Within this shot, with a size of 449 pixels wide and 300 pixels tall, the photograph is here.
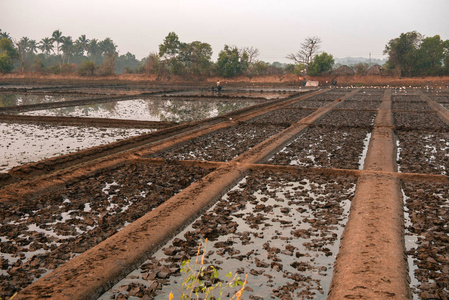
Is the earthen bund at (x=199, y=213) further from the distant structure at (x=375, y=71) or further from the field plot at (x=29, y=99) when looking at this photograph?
the distant structure at (x=375, y=71)

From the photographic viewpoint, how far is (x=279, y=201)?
772 centimetres

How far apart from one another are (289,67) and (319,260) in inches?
3425

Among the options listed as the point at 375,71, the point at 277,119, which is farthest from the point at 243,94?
the point at 375,71

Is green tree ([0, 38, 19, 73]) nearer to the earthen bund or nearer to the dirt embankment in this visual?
the dirt embankment

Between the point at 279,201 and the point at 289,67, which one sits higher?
the point at 289,67

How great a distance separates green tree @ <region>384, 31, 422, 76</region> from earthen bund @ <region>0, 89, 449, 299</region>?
67.0 meters

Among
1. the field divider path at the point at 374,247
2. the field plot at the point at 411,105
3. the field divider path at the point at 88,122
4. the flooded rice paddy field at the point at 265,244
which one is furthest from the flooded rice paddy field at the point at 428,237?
the field plot at the point at 411,105

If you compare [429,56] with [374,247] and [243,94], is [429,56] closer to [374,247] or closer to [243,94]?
[243,94]

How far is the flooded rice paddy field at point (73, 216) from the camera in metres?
5.22

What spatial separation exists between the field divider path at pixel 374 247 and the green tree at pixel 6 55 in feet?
293

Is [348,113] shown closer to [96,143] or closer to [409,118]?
[409,118]

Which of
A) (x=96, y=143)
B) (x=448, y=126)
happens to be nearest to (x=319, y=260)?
(x=96, y=143)

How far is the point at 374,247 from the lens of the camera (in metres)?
5.59

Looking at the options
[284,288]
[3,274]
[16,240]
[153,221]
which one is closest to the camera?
[284,288]
